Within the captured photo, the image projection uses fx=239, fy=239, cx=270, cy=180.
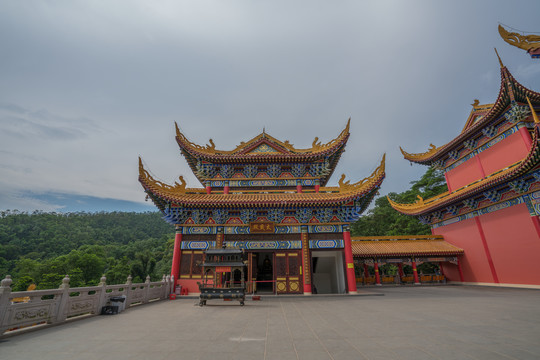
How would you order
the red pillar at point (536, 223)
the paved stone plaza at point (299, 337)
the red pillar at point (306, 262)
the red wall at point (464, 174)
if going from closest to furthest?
the paved stone plaza at point (299, 337) < the red pillar at point (536, 223) < the red pillar at point (306, 262) < the red wall at point (464, 174)

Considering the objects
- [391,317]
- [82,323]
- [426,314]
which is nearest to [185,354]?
[82,323]

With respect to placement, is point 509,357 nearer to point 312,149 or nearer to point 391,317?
point 391,317

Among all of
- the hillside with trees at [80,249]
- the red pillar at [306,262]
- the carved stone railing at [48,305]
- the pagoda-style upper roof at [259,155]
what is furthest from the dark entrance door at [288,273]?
the hillside with trees at [80,249]

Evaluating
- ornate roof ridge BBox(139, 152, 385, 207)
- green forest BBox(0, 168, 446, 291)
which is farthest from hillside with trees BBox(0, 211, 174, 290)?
ornate roof ridge BBox(139, 152, 385, 207)

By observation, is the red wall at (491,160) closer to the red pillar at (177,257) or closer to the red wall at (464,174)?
the red wall at (464,174)

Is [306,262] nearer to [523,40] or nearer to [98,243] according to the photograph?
[523,40]

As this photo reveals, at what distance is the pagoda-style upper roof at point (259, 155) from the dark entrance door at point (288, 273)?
17.1 ft

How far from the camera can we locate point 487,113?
1525 centimetres

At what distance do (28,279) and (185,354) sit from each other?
1911 inches

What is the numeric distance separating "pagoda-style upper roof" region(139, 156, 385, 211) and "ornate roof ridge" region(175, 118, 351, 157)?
2.79m

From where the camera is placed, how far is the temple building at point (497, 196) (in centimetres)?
1292

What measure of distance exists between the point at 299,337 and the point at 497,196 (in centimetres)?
1676

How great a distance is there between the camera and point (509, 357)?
3.54m

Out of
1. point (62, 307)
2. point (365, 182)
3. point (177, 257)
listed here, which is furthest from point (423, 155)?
point (62, 307)
